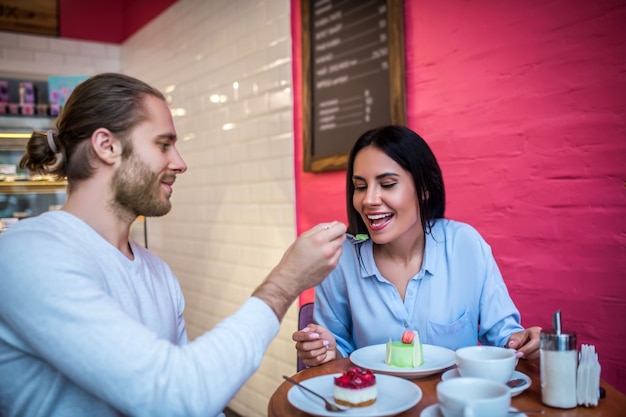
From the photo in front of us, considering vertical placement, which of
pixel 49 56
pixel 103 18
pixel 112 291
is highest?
pixel 103 18

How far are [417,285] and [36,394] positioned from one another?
1.18 m

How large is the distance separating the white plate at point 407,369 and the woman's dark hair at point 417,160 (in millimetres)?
573

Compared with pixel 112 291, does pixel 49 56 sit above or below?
above

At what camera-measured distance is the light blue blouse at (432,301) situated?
6.15ft

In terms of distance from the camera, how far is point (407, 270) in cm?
200

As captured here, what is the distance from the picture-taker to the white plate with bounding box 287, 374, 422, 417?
1.18 metres

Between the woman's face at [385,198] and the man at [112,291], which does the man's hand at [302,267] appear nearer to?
the man at [112,291]

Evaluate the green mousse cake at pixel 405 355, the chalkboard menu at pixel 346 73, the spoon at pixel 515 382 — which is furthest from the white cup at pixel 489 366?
the chalkboard menu at pixel 346 73

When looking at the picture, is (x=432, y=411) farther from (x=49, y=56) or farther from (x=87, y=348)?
(x=49, y=56)

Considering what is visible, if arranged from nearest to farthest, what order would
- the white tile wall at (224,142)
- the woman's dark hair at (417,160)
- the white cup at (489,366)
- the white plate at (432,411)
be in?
the white plate at (432,411) < the white cup at (489,366) < the woman's dark hair at (417,160) < the white tile wall at (224,142)

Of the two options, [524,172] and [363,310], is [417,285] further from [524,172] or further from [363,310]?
[524,172]

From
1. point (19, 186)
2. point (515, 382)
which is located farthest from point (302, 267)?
point (19, 186)

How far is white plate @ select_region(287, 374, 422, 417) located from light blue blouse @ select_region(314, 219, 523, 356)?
508mm

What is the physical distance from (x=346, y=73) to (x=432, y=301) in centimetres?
145
